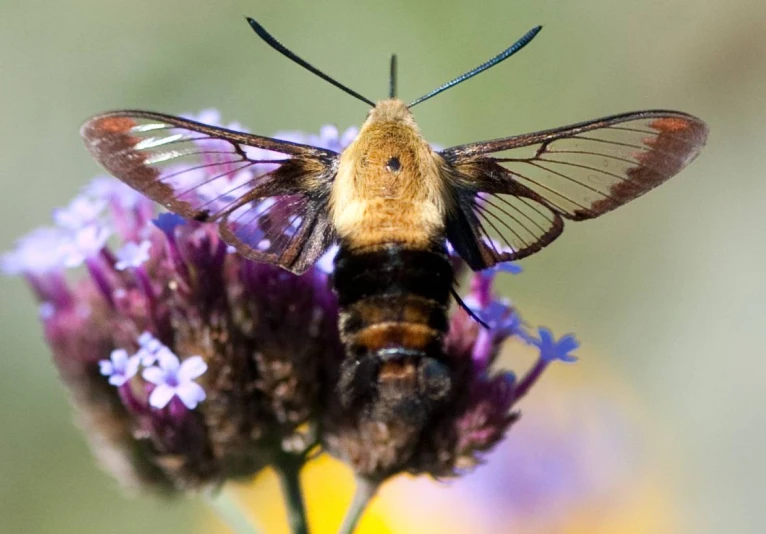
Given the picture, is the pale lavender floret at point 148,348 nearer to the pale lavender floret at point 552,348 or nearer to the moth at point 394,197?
the moth at point 394,197

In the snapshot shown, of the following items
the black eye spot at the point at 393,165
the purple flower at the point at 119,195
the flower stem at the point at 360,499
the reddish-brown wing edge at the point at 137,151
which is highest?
the purple flower at the point at 119,195

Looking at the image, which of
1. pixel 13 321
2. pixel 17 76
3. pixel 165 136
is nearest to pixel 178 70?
pixel 17 76

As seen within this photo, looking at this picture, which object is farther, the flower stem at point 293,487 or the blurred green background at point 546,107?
the blurred green background at point 546,107

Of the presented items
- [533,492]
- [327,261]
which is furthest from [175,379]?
[533,492]

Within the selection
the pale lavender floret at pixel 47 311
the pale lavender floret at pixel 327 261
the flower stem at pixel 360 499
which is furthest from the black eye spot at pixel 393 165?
the pale lavender floret at pixel 47 311

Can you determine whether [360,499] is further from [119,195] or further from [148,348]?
[119,195]

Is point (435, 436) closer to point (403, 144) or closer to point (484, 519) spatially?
point (403, 144)

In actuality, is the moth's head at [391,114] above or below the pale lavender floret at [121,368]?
above
